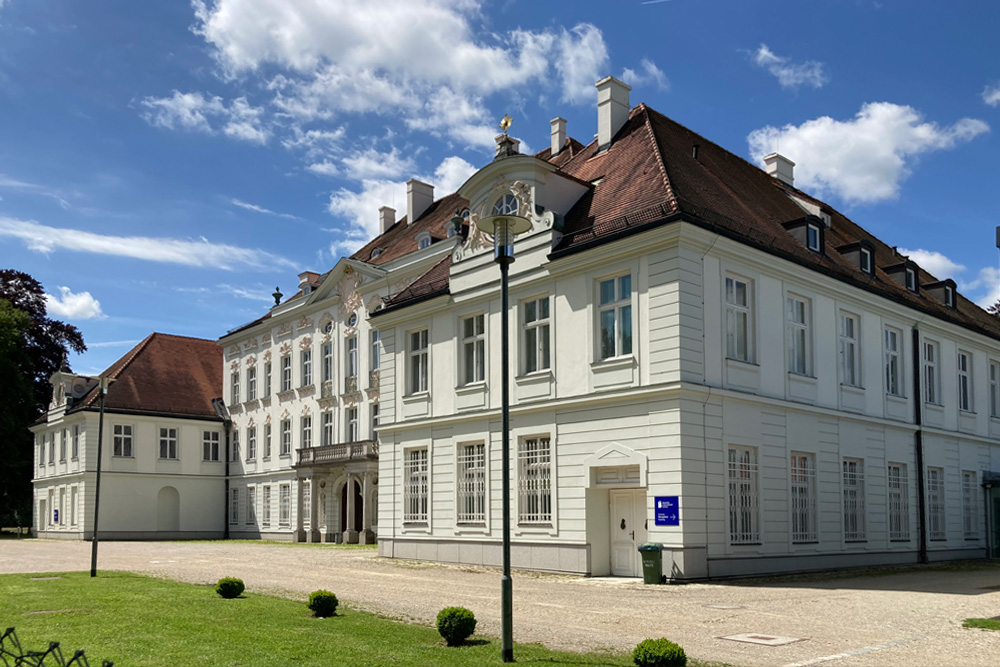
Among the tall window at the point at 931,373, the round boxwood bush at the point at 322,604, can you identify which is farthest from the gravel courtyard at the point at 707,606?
the tall window at the point at 931,373

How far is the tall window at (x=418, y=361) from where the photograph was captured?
2967 centimetres

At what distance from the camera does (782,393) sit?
2409 centimetres

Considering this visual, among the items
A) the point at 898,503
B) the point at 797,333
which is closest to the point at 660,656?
the point at 797,333

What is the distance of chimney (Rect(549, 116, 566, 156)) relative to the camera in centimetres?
3660

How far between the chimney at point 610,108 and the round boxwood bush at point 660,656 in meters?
21.3

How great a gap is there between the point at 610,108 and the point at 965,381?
15880mm

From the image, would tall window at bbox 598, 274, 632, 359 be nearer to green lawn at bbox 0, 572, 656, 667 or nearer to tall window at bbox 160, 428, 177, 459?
green lawn at bbox 0, 572, 656, 667

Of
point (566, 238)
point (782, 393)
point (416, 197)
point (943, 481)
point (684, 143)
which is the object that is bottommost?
point (943, 481)

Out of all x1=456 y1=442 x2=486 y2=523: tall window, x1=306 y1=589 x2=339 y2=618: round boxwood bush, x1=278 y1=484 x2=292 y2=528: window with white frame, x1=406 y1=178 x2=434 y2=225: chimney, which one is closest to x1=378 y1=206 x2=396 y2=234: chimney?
x1=406 y1=178 x2=434 y2=225: chimney

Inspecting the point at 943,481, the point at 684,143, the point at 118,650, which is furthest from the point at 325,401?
the point at 118,650

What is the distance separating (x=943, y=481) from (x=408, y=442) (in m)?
17.2

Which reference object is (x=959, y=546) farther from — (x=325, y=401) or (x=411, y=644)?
(x=325, y=401)

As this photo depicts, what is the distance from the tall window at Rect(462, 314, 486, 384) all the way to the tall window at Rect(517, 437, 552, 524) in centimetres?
291

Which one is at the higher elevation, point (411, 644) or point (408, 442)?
point (408, 442)
